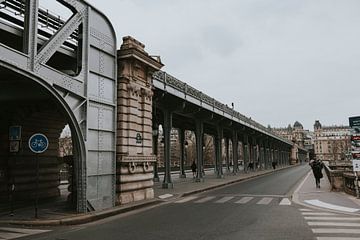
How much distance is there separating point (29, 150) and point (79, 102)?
20.3 feet

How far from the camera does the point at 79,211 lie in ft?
43.4

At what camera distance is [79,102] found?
13.4m

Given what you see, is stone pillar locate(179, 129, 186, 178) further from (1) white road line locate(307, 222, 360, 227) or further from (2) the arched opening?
(1) white road line locate(307, 222, 360, 227)

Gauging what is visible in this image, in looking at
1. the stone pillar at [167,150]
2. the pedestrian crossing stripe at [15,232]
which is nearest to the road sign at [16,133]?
the pedestrian crossing stripe at [15,232]

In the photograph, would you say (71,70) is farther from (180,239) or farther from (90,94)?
(180,239)

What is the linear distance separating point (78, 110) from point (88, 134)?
962 millimetres

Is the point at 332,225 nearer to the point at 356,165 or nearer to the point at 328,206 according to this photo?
the point at 328,206

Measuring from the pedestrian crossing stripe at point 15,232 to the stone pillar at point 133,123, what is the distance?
5160mm

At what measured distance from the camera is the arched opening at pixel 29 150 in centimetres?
1329

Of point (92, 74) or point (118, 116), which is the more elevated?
point (92, 74)

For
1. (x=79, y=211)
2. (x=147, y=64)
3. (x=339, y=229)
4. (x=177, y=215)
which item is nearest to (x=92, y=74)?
(x=147, y=64)

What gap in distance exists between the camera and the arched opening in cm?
1329

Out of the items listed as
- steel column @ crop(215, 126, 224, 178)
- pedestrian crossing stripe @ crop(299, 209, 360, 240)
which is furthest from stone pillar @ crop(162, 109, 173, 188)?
steel column @ crop(215, 126, 224, 178)

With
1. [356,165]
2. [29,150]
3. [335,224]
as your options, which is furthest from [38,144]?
[356,165]
